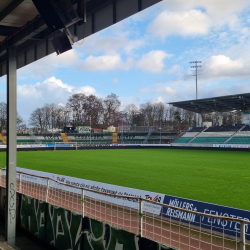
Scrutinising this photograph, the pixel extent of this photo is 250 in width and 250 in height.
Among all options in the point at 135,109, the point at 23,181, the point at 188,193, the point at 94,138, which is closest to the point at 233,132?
the point at 94,138

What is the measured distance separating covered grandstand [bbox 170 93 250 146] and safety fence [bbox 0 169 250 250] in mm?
35521

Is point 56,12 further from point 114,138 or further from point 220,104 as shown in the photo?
point 114,138

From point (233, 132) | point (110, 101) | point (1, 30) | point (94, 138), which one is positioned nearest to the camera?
point (1, 30)

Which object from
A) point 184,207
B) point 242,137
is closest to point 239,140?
point 242,137

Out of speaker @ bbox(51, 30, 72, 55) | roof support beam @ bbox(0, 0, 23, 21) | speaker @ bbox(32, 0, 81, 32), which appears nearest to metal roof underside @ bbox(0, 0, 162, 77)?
roof support beam @ bbox(0, 0, 23, 21)

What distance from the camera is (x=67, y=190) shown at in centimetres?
720

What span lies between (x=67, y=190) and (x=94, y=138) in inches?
2184

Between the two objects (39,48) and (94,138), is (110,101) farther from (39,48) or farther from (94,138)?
(39,48)

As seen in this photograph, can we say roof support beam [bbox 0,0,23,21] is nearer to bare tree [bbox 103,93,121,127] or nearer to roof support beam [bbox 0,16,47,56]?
roof support beam [bbox 0,16,47,56]

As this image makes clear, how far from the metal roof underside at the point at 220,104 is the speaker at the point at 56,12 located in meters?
36.7

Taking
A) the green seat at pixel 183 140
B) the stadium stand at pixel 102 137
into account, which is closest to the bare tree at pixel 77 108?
the stadium stand at pixel 102 137

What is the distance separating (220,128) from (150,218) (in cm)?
4559

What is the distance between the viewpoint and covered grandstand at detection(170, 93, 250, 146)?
42541 millimetres

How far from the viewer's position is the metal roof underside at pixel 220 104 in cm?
4051
